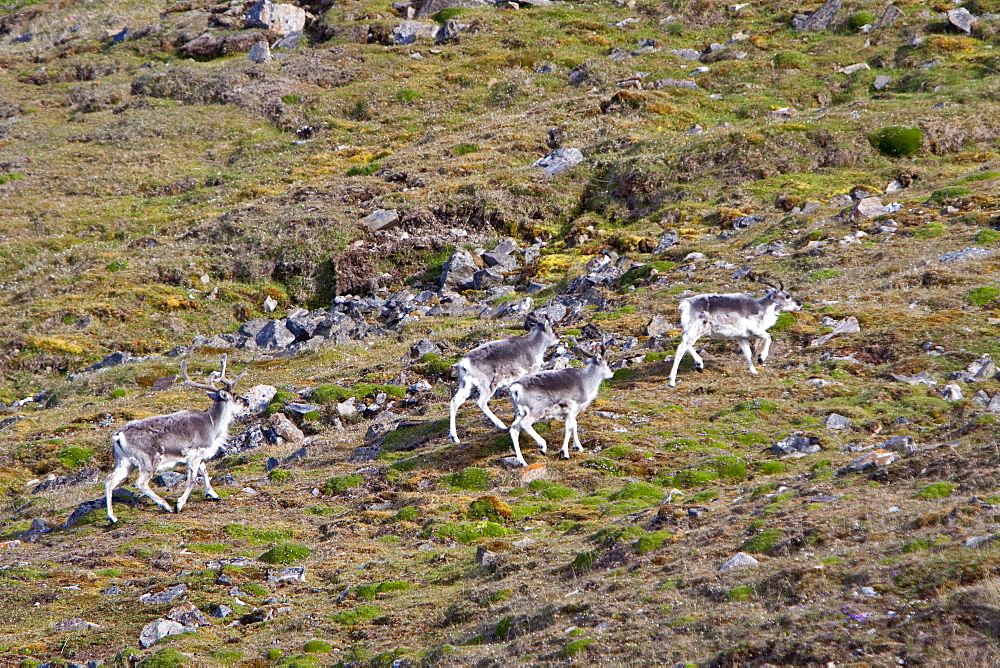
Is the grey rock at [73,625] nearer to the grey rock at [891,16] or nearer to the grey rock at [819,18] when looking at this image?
the grey rock at [891,16]

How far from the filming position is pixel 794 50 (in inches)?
2894

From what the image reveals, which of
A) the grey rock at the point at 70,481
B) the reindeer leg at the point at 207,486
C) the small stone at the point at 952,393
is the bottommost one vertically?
the grey rock at the point at 70,481

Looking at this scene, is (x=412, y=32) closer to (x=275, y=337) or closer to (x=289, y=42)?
(x=289, y=42)

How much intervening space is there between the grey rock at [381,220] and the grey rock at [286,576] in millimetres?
37310

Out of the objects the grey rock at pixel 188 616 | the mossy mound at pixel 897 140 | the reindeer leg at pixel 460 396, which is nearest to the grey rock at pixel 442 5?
the mossy mound at pixel 897 140

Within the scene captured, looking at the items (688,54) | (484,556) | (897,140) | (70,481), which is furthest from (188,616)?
(688,54)

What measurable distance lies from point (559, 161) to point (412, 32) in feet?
125

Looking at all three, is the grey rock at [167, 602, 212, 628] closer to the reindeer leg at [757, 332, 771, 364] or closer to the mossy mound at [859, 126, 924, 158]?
the reindeer leg at [757, 332, 771, 364]

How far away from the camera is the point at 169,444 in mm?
21266

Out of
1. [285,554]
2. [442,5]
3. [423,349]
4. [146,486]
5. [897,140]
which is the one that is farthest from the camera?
[442,5]

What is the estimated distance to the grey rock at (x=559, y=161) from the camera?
5762 cm

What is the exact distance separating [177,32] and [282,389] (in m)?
78.0

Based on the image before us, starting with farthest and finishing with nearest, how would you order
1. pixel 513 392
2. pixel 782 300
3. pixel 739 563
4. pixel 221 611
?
pixel 782 300 → pixel 513 392 → pixel 221 611 → pixel 739 563

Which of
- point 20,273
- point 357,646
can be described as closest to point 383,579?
point 357,646
